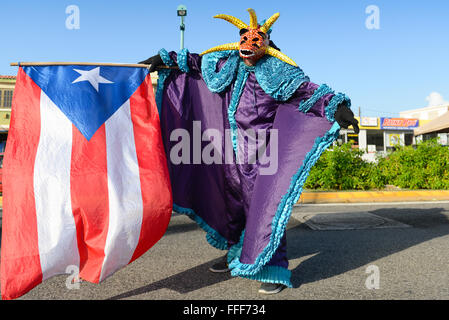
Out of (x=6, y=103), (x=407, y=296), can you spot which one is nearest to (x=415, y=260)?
(x=407, y=296)


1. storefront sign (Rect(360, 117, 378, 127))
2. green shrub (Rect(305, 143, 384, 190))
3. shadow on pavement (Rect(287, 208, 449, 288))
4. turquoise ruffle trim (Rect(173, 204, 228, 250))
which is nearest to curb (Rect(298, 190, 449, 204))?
green shrub (Rect(305, 143, 384, 190))

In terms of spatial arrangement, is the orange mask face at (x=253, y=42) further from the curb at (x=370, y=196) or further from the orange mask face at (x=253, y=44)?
the curb at (x=370, y=196)

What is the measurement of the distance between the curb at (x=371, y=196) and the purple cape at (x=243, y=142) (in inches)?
191

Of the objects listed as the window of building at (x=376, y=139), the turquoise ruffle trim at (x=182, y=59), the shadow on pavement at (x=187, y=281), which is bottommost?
the shadow on pavement at (x=187, y=281)

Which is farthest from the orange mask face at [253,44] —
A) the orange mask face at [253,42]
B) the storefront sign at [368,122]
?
the storefront sign at [368,122]

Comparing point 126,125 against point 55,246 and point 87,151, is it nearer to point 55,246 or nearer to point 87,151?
point 87,151

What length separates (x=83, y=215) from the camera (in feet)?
7.43

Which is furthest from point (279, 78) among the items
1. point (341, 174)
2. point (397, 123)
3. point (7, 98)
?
point (397, 123)

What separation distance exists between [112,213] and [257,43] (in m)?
1.62

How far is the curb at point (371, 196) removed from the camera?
767 cm

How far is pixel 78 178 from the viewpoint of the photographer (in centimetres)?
231

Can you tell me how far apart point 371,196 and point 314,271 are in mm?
5521

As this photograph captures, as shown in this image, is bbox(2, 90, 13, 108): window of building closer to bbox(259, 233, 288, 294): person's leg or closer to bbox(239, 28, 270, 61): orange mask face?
bbox(239, 28, 270, 61): orange mask face

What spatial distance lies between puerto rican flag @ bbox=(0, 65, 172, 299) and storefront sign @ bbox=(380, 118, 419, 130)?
35972 mm
